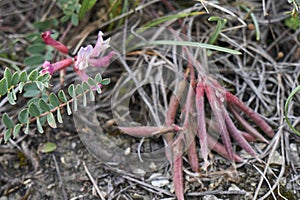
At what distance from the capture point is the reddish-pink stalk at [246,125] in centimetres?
174

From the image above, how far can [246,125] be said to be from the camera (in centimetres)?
175

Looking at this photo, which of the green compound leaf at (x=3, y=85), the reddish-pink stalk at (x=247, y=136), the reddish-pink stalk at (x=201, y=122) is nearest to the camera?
the green compound leaf at (x=3, y=85)

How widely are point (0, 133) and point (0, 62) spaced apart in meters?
0.38

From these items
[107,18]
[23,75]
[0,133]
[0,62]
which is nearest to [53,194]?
[0,133]

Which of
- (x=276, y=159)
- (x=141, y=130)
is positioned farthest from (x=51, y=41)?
(x=276, y=159)

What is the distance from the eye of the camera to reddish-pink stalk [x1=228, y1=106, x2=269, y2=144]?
1.74 meters

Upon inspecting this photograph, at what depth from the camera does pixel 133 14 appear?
6.81 ft

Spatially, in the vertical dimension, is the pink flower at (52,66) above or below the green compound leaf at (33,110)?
above

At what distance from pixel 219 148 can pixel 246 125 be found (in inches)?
5.9

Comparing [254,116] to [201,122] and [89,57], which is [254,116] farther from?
[89,57]

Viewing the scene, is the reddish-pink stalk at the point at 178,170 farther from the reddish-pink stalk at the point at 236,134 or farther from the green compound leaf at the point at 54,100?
the green compound leaf at the point at 54,100

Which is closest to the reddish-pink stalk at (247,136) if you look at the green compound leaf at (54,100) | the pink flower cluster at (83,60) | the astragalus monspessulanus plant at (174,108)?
the astragalus monspessulanus plant at (174,108)

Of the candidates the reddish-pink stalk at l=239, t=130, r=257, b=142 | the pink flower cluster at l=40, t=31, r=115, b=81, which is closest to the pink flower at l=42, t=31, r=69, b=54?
the pink flower cluster at l=40, t=31, r=115, b=81

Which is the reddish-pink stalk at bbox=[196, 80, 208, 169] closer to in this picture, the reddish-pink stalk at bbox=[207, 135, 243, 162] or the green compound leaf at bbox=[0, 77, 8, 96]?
the reddish-pink stalk at bbox=[207, 135, 243, 162]
